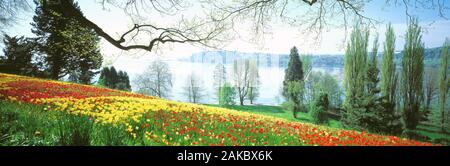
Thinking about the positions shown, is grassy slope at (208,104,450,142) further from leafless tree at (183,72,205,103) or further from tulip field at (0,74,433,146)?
tulip field at (0,74,433,146)

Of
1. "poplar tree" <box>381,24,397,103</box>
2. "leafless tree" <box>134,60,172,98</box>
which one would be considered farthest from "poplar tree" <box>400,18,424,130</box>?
"leafless tree" <box>134,60,172,98</box>

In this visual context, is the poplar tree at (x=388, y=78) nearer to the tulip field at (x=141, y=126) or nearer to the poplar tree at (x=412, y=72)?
the poplar tree at (x=412, y=72)

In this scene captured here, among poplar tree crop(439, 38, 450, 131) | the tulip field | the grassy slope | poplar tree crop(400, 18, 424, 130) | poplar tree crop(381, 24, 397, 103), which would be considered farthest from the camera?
the grassy slope

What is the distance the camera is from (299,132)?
436 cm

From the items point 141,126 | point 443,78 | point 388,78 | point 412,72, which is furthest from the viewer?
point 388,78

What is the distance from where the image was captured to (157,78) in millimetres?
7387

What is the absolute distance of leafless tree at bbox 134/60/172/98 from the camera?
6.09 meters

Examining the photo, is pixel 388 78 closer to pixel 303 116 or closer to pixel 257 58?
pixel 257 58

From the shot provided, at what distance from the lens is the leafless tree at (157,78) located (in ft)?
20.0

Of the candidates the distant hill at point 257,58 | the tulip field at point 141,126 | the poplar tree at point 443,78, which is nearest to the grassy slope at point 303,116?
the poplar tree at point 443,78

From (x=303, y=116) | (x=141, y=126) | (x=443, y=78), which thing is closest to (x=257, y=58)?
(x=141, y=126)
